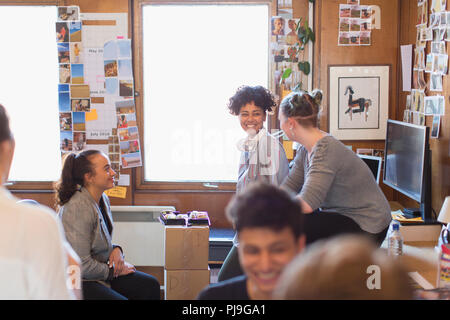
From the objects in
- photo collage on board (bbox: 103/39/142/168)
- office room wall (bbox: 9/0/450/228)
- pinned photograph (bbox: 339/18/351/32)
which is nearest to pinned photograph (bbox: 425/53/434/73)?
office room wall (bbox: 9/0/450/228)

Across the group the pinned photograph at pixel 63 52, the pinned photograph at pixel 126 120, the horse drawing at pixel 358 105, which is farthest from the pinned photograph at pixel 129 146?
the horse drawing at pixel 358 105

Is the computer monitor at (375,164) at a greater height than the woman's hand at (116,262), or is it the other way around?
the computer monitor at (375,164)

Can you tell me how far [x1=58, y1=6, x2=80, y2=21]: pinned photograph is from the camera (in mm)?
3865

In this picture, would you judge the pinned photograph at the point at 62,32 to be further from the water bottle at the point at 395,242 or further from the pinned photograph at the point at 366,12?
the water bottle at the point at 395,242

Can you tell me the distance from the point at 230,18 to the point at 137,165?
1.24 m

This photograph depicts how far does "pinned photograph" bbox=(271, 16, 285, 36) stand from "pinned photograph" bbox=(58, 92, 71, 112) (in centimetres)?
152

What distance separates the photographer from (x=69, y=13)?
3.87m

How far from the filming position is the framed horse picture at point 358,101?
3867 mm

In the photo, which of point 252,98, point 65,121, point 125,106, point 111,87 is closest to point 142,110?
point 125,106

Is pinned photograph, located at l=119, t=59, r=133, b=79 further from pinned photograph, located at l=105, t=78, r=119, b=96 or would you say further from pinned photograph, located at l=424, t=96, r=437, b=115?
pinned photograph, located at l=424, t=96, r=437, b=115

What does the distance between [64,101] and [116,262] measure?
63.9 inches

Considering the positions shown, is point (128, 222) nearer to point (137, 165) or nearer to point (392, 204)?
point (137, 165)

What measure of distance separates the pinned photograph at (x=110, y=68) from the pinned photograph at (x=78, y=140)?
46cm

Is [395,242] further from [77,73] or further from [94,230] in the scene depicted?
[77,73]
